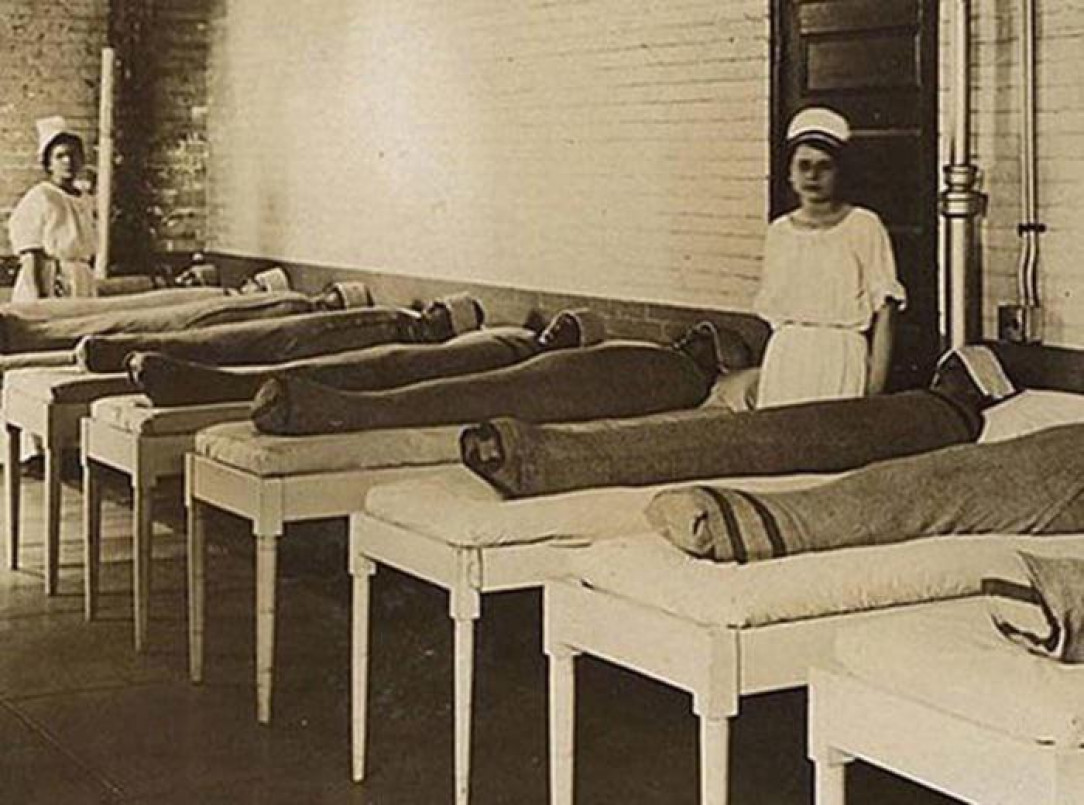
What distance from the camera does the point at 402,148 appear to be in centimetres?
823

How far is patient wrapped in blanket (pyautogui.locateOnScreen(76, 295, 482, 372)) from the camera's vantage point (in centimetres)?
661

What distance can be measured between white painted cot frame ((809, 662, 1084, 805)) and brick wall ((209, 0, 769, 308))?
3.26 meters

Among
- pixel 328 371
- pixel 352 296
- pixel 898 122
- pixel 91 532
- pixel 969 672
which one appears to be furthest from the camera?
pixel 352 296

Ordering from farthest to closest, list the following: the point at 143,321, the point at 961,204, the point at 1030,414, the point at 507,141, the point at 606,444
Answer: the point at 143,321 → the point at 507,141 → the point at 961,204 → the point at 1030,414 → the point at 606,444

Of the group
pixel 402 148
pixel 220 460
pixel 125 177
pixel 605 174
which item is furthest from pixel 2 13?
pixel 220 460

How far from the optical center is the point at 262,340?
22.1 feet

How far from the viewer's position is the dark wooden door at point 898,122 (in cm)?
553

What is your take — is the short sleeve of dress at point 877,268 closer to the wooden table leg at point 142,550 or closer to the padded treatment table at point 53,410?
the wooden table leg at point 142,550

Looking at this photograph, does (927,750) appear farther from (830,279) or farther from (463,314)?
(463,314)

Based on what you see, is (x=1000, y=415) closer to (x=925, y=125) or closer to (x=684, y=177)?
(x=925, y=125)

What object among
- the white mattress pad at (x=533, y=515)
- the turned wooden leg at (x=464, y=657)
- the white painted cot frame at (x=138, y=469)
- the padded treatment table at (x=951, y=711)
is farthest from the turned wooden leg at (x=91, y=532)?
the padded treatment table at (x=951, y=711)

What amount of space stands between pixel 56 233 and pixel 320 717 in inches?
176

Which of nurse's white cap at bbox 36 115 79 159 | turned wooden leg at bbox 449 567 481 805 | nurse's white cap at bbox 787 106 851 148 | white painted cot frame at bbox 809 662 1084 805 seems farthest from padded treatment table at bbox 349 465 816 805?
nurse's white cap at bbox 36 115 79 159

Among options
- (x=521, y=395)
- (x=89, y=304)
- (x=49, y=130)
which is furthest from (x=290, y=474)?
(x=49, y=130)
